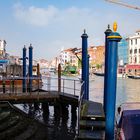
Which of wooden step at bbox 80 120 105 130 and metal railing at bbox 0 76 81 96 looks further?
metal railing at bbox 0 76 81 96

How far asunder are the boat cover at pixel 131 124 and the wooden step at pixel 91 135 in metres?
1.48

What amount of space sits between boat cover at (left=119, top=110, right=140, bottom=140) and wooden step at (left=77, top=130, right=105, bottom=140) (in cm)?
148

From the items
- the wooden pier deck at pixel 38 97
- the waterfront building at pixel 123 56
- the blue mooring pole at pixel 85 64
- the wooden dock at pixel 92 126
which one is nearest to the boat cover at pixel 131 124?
the wooden dock at pixel 92 126

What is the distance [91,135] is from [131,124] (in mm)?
2319

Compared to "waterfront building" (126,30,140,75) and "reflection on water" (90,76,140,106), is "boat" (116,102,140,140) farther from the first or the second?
"waterfront building" (126,30,140,75)

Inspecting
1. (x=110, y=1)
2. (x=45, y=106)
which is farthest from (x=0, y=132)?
(x=110, y=1)

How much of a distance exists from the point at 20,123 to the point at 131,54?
12358 cm

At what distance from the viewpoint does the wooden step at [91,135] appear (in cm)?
1211

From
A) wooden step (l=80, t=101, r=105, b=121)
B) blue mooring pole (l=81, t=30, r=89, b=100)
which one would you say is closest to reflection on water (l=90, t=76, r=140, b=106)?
blue mooring pole (l=81, t=30, r=89, b=100)

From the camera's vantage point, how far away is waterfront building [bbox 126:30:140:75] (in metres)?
132

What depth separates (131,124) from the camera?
1032cm

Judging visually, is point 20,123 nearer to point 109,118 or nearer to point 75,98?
point 75,98

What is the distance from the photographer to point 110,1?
24.0 meters

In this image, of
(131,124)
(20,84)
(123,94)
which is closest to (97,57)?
(123,94)
